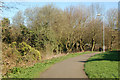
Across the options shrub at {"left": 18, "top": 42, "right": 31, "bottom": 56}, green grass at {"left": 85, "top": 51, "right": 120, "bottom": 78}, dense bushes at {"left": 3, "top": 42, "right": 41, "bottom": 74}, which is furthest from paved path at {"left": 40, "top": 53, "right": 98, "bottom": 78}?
shrub at {"left": 18, "top": 42, "right": 31, "bottom": 56}

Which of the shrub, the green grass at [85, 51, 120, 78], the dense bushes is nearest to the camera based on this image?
the green grass at [85, 51, 120, 78]

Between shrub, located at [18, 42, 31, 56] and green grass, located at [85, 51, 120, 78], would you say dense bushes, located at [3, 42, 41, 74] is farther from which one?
green grass, located at [85, 51, 120, 78]

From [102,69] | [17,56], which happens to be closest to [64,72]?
[102,69]

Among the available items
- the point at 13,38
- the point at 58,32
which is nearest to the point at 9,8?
the point at 13,38

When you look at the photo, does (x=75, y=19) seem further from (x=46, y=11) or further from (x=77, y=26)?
(x=46, y=11)

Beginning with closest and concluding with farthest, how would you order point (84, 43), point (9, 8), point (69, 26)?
point (9, 8) → point (69, 26) → point (84, 43)

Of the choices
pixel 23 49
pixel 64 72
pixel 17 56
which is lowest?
pixel 64 72

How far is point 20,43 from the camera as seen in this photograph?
42.7 ft

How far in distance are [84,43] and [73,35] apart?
473cm

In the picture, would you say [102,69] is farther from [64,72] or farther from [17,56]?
[17,56]

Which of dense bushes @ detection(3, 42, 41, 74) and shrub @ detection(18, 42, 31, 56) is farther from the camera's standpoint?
shrub @ detection(18, 42, 31, 56)

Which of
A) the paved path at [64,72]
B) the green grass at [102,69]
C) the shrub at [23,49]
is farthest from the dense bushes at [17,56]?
the green grass at [102,69]

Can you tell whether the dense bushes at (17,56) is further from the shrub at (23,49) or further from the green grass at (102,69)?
the green grass at (102,69)

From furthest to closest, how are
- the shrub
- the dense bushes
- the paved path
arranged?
the shrub
the dense bushes
the paved path
